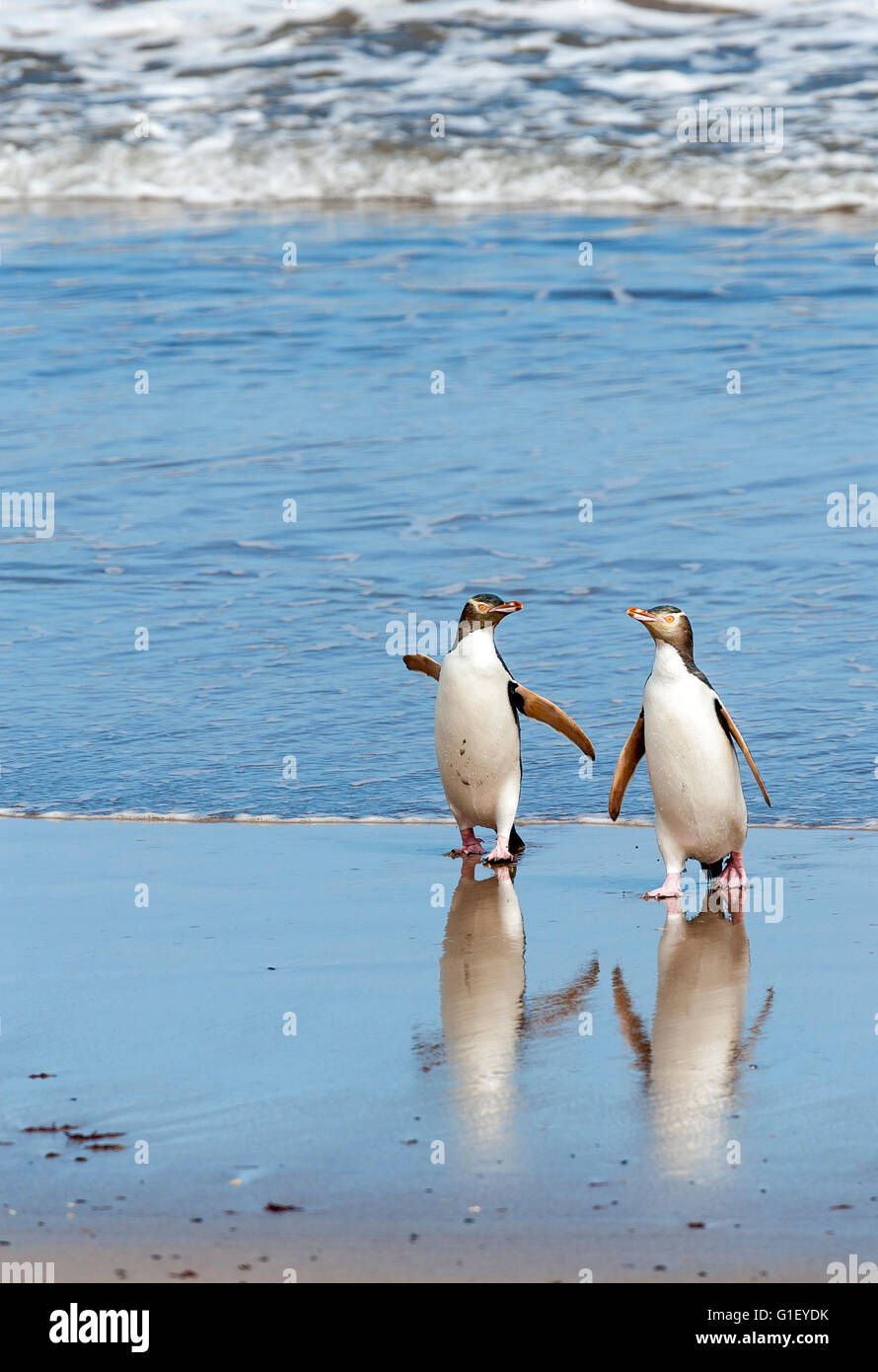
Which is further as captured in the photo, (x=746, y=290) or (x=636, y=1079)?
(x=746, y=290)

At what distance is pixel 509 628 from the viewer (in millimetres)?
7102

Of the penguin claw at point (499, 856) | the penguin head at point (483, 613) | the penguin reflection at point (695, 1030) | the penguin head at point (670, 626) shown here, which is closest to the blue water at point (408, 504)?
the penguin claw at point (499, 856)

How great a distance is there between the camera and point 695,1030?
3.52 m

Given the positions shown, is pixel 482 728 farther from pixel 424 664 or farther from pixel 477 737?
pixel 424 664

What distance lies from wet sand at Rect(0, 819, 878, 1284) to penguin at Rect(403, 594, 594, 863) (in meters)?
0.17

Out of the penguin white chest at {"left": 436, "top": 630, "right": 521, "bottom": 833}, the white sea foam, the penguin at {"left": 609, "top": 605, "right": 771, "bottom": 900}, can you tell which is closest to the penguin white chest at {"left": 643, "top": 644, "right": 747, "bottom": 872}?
the penguin at {"left": 609, "top": 605, "right": 771, "bottom": 900}

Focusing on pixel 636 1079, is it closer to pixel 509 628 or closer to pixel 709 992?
pixel 709 992

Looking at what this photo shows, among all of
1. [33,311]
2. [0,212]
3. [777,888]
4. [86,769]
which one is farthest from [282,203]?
[777,888]

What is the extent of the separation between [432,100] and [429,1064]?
16.4 metres

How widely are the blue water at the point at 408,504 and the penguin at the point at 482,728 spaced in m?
0.41

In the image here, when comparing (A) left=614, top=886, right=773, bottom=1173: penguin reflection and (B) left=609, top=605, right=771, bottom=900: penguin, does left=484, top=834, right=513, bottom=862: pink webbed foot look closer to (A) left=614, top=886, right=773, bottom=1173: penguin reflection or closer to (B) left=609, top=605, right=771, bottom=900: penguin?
(B) left=609, top=605, right=771, bottom=900: penguin

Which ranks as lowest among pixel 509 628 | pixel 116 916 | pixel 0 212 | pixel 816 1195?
pixel 816 1195

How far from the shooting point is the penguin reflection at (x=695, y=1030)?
298 centimetres

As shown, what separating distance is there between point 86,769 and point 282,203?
39.3 feet
